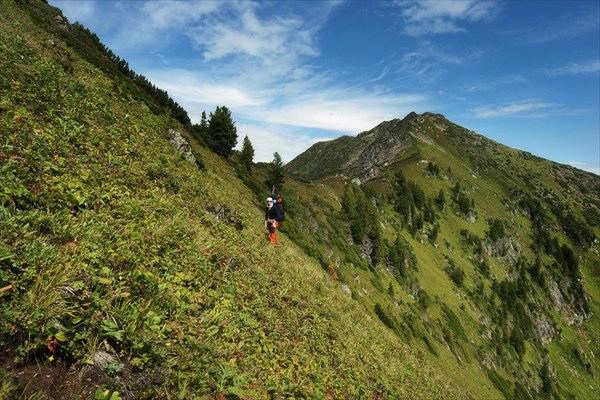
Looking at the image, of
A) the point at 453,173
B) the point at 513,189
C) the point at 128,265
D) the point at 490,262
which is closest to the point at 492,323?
the point at 490,262

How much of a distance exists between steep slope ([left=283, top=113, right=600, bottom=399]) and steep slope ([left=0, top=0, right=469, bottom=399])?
2125 cm

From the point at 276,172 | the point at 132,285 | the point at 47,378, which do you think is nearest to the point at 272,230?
the point at 132,285

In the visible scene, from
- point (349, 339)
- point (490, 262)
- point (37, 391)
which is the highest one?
point (37, 391)

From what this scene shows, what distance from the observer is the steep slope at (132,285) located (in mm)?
4529

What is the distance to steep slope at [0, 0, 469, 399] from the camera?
4.53 m

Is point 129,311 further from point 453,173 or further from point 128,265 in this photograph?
point 453,173

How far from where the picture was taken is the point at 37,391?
3838mm

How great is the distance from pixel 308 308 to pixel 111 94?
16.6 meters

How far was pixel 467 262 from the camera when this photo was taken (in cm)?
12144

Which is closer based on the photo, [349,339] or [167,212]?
[167,212]

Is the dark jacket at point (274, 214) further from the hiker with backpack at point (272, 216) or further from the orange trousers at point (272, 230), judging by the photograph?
the orange trousers at point (272, 230)

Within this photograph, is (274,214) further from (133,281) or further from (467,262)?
(467,262)

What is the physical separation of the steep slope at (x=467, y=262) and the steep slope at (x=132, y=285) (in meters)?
21.3

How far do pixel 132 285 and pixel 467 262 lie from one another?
5340 inches
